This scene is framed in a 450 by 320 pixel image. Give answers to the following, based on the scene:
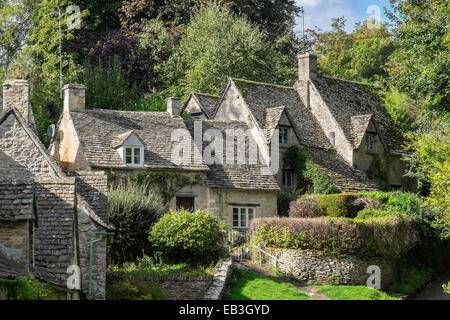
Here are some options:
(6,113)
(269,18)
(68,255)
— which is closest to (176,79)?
(269,18)

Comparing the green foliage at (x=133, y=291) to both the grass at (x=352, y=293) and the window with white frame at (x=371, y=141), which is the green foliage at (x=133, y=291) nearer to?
the grass at (x=352, y=293)

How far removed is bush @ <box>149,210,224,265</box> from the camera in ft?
99.9

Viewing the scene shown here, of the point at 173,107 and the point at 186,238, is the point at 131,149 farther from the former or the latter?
the point at 186,238

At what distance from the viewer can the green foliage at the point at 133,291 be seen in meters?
24.0

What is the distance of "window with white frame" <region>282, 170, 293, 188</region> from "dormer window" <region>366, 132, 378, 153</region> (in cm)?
623

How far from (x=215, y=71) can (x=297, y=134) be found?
1245 cm

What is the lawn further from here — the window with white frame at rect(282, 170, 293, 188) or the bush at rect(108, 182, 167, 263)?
the window with white frame at rect(282, 170, 293, 188)

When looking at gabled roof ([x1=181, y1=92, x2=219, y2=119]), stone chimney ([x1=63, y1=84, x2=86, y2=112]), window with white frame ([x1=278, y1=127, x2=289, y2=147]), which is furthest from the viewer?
gabled roof ([x1=181, y1=92, x2=219, y2=119])

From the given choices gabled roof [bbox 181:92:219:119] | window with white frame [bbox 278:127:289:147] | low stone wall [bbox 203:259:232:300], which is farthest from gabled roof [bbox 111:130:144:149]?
low stone wall [bbox 203:259:232:300]

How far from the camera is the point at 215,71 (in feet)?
179

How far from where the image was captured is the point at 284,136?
144ft

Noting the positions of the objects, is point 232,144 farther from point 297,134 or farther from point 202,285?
point 202,285

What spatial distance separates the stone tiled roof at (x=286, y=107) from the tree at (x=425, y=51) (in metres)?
7.81

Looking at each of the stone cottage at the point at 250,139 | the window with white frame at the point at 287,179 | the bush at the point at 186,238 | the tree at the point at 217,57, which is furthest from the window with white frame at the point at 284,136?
the bush at the point at 186,238
